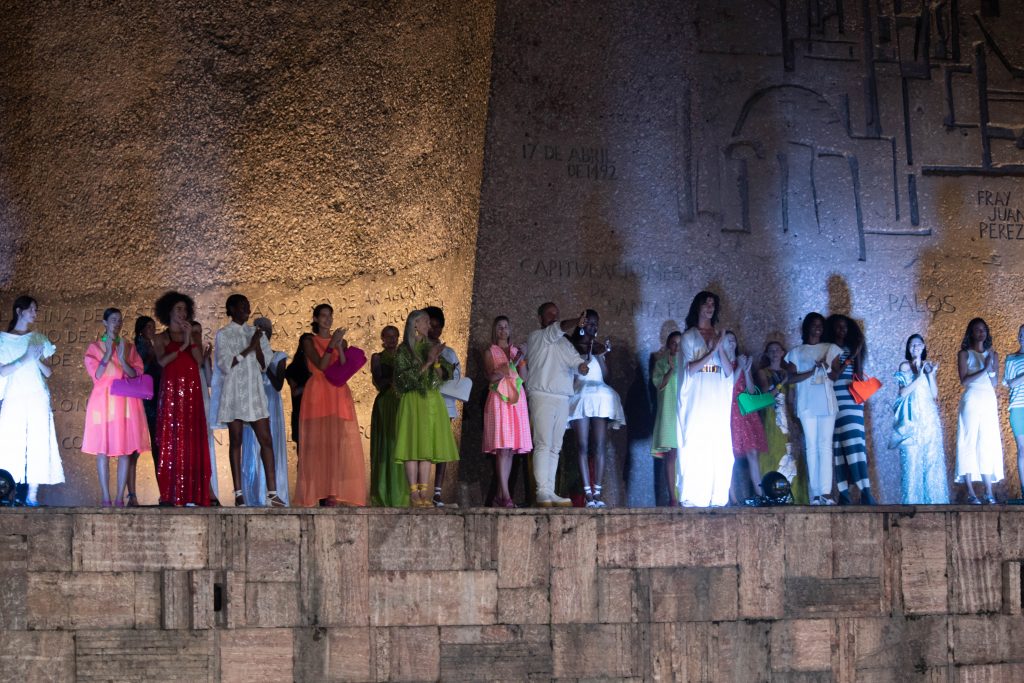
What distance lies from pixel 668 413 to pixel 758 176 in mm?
2929

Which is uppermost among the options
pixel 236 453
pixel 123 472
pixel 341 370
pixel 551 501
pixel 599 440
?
pixel 341 370

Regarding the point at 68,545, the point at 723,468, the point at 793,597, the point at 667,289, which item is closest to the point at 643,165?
the point at 667,289

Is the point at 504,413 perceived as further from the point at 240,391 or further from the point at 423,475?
the point at 240,391

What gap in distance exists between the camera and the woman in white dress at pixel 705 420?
11.7 metres

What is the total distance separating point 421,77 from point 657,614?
5951 millimetres

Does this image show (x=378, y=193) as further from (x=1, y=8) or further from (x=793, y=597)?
(x=793, y=597)

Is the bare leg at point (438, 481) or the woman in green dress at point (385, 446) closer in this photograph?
the bare leg at point (438, 481)

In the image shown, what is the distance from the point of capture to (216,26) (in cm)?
1482

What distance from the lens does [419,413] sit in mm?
11008

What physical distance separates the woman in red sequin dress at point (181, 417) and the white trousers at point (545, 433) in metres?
2.37

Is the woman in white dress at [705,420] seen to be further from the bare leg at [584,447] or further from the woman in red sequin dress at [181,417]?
the woman in red sequin dress at [181,417]

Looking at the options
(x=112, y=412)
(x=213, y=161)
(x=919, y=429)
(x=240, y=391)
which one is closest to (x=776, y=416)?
(x=919, y=429)

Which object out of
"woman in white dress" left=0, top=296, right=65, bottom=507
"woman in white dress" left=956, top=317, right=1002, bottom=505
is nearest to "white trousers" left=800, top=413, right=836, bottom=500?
"woman in white dress" left=956, top=317, right=1002, bottom=505

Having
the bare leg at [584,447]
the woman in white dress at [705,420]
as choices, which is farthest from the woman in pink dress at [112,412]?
the woman in white dress at [705,420]
